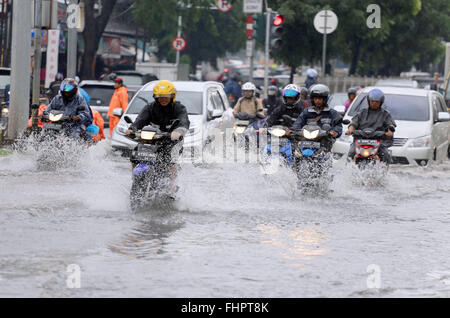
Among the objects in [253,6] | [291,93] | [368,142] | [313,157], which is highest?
[253,6]

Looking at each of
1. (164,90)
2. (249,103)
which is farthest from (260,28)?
(164,90)

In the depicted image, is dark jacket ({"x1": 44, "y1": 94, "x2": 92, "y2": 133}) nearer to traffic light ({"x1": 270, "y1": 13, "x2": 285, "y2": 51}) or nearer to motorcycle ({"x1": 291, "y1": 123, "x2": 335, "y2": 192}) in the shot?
motorcycle ({"x1": 291, "y1": 123, "x2": 335, "y2": 192})

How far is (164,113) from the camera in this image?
464 inches

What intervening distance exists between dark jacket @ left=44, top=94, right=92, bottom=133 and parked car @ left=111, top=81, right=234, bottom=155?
1521mm

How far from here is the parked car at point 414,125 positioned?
1802cm

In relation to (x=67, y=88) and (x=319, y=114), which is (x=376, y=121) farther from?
(x=67, y=88)

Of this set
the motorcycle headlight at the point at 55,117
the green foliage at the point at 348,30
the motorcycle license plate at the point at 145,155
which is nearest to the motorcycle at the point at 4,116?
the motorcycle headlight at the point at 55,117

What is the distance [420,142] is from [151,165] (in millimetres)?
7963

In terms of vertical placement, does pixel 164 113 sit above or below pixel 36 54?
below

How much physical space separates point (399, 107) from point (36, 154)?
6676 mm

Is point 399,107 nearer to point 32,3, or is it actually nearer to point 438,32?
point 32,3

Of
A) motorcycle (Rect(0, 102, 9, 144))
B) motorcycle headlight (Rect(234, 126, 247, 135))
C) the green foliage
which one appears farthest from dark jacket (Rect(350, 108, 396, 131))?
the green foliage

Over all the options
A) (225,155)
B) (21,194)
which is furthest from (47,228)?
(225,155)
